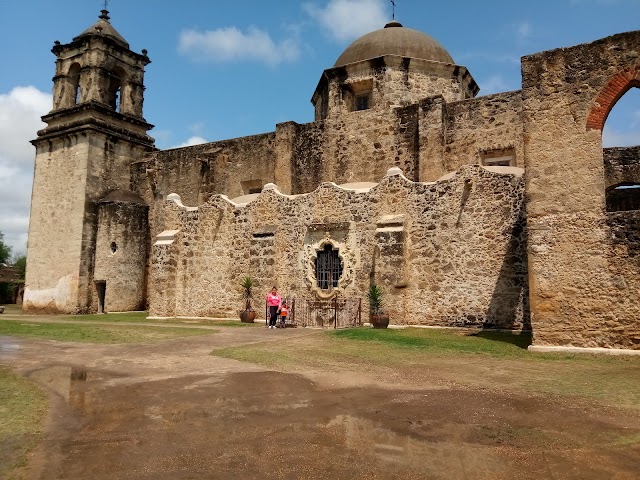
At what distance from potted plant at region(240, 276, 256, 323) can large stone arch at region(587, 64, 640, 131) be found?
10032 mm

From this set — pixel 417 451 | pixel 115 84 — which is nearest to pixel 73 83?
pixel 115 84

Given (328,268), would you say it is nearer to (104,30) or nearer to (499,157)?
(499,157)

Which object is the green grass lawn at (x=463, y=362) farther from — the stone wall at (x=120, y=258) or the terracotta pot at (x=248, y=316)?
the stone wall at (x=120, y=258)

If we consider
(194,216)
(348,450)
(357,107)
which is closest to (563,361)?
(348,450)

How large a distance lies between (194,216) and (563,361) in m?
12.6

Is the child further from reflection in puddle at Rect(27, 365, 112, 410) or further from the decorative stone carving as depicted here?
reflection in puddle at Rect(27, 365, 112, 410)

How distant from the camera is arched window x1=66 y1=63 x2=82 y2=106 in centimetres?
2323

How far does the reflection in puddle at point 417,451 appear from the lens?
3457 millimetres

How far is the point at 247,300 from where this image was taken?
1553 cm

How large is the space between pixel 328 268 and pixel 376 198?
8.08ft

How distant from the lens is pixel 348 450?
3.79 meters

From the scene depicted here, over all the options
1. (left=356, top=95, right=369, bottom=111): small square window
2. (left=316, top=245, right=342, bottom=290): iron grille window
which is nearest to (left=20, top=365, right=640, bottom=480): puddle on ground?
(left=316, top=245, right=342, bottom=290): iron grille window

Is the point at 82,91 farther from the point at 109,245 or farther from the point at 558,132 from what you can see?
the point at 558,132

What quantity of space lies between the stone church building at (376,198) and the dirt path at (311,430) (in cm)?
462
